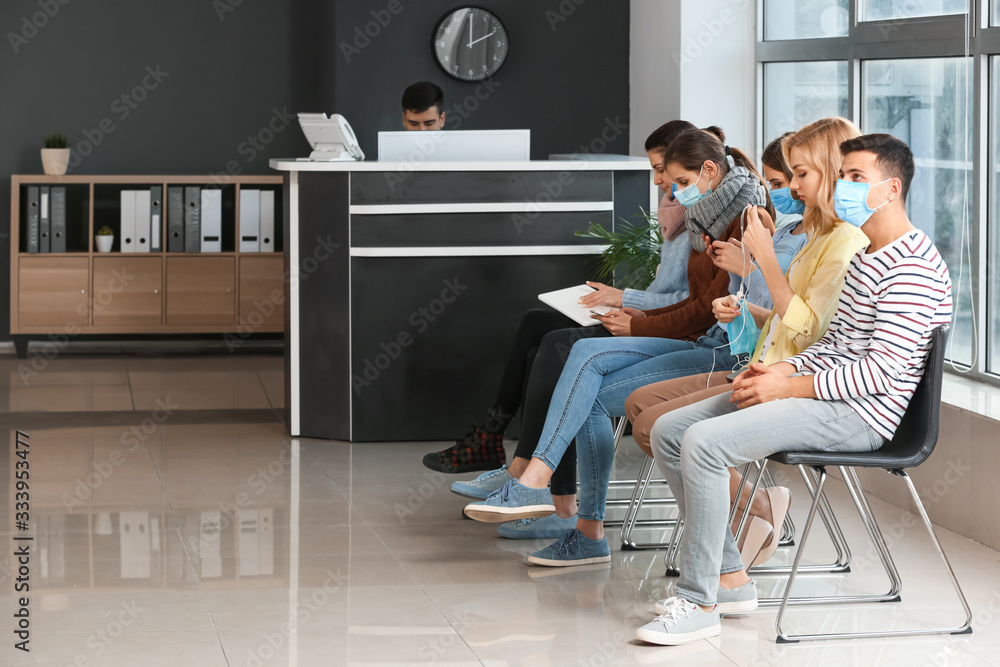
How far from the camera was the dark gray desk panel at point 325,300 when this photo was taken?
192 inches

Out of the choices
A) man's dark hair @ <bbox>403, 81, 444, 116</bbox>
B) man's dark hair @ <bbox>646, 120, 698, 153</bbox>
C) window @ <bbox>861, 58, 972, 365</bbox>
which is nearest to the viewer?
man's dark hair @ <bbox>646, 120, 698, 153</bbox>

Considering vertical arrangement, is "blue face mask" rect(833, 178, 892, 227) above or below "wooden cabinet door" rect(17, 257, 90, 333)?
above

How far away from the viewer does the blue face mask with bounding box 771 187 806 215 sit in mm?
3383

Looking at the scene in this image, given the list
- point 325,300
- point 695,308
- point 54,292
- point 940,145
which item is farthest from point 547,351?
point 54,292

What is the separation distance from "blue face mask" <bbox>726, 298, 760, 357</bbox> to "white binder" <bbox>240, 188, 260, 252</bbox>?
4.69 metres

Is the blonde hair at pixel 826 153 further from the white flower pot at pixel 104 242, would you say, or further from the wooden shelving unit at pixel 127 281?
the white flower pot at pixel 104 242

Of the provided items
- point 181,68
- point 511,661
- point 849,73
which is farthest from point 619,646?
point 181,68

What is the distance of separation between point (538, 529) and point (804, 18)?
2.86 m

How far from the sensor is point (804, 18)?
5.36 metres

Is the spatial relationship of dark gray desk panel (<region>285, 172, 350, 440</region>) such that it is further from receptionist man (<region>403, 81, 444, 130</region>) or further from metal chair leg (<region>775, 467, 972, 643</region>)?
metal chair leg (<region>775, 467, 972, 643</region>)

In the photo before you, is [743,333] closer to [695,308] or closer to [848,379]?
[695,308]

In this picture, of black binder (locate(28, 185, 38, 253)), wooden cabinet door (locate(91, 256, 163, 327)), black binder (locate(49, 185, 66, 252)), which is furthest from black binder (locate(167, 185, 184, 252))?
black binder (locate(28, 185, 38, 253))

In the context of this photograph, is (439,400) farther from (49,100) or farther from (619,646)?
(49,100)

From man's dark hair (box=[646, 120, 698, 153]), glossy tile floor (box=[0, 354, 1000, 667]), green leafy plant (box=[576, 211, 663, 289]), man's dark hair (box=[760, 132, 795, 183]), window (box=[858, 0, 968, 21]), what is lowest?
glossy tile floor (box=[0, 354, 1000, 667])
